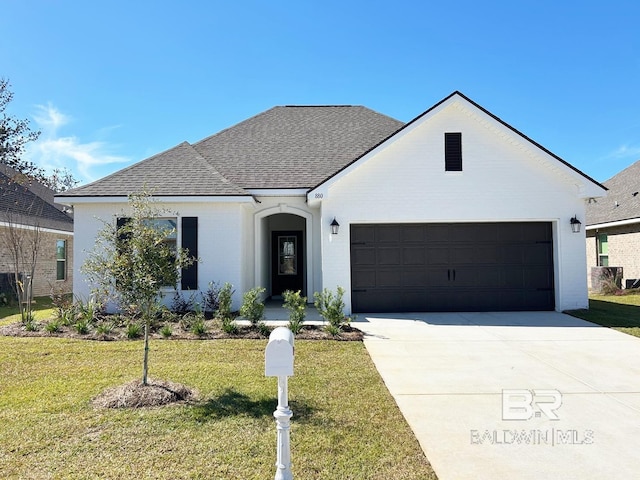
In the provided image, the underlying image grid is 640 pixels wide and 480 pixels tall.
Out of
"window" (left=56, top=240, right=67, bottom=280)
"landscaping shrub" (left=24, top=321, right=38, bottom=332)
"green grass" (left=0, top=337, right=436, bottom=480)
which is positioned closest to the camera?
"green grass" (left=0, top=337, right=436, bottom=480)

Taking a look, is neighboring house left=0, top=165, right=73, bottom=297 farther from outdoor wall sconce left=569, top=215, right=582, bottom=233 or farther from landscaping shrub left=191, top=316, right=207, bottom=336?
outdoor wall sconce left=569, top=215, right=582, bottom=233

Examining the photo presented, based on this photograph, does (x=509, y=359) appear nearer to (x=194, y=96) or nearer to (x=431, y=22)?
(x=431, y=22)

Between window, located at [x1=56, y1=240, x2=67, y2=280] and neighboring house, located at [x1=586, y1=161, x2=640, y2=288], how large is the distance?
23679 millimetres

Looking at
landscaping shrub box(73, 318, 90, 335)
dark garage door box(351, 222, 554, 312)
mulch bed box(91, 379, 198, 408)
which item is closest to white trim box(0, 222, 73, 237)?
landscaping shrub box(73, 318, 90, 335)

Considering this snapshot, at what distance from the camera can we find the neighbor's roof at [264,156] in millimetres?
11336

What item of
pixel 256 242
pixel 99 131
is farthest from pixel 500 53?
pixel 99 131

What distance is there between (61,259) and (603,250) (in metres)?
26.0

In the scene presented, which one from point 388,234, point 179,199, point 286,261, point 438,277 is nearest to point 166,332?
point 179,199

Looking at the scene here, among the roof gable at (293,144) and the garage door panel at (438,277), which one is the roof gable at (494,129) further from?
the garage door panel at (438,277)

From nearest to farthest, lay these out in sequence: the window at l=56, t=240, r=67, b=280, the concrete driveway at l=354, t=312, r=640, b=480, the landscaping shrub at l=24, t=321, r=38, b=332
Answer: the concrete driveway at l=354, t=312, r=640, b=480 < the landscaping shrub at l=24, t=321, r=38, b=332 < the window at l=56, t=240, r=67, b=280

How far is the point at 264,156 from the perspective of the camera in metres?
13.9

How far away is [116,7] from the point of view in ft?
32.7

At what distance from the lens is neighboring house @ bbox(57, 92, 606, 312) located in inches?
425

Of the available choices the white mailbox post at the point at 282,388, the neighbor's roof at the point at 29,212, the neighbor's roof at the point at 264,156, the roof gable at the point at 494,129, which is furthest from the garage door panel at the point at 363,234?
the neighbor's roof at the point at 29,212
